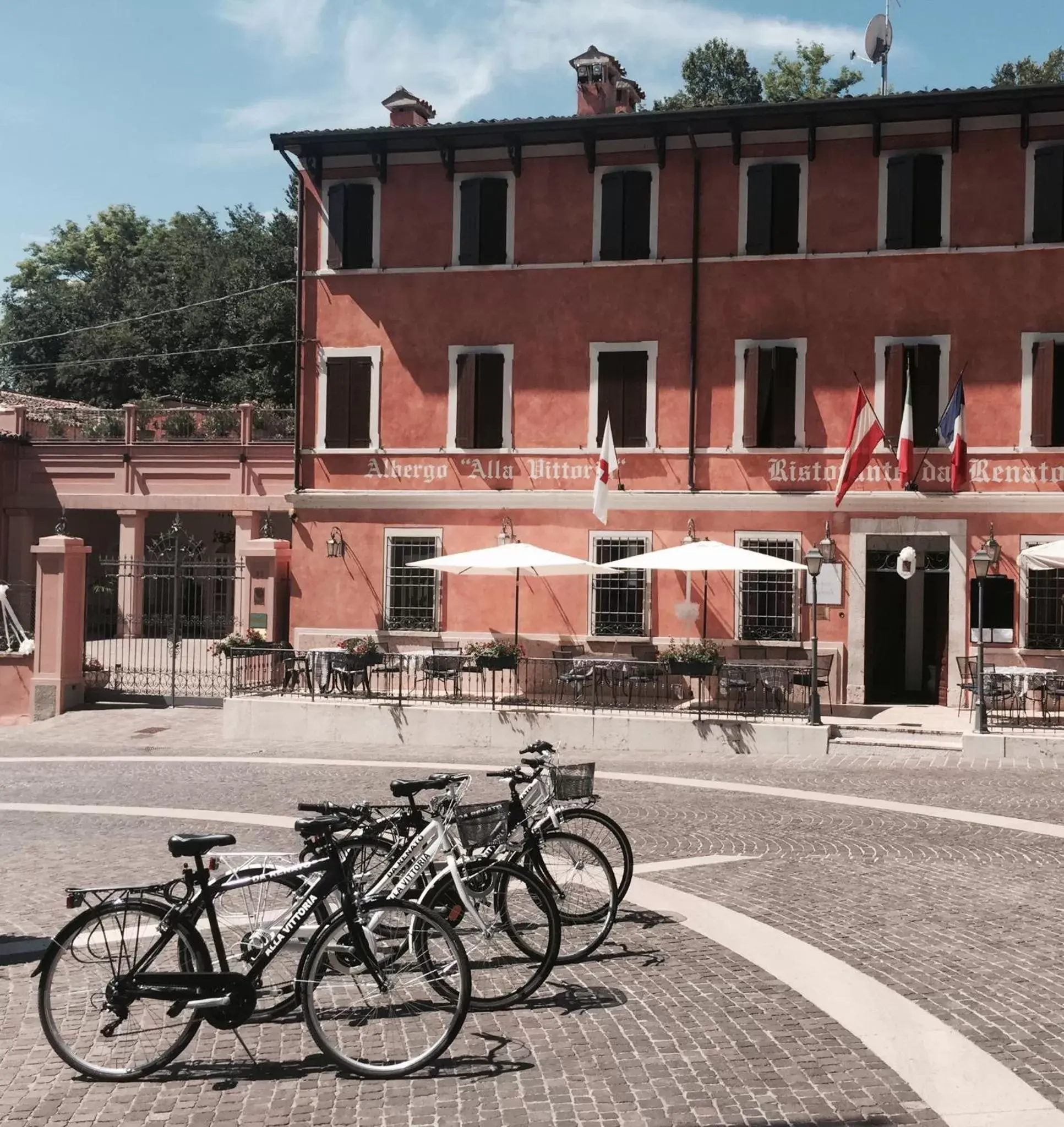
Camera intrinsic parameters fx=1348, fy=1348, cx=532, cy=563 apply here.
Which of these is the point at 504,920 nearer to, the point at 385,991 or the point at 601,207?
the point at 385,991

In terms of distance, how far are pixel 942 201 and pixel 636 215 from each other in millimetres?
5002

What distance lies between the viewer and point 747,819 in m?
12.7

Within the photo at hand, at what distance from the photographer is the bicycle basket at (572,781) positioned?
7977 mm

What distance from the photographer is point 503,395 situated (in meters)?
23.5

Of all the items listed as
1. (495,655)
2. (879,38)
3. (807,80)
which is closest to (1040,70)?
(807,80)

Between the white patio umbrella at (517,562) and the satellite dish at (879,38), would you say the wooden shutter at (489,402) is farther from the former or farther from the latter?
the satellite dish at (879,38)

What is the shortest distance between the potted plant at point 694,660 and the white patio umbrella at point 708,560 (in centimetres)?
132

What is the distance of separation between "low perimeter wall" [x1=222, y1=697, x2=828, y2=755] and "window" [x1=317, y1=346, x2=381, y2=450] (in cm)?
608

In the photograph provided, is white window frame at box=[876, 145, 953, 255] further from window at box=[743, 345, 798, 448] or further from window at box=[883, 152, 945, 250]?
window at box=[743, 345, 798, 448]

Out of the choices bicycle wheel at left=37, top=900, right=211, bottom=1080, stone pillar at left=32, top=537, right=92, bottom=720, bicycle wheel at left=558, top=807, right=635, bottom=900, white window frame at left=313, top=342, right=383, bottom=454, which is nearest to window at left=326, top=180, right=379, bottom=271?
white window frame at left=313, top=342, right=383, bottom=454

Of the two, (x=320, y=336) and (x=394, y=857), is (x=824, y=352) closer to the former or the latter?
(x=320, y=336)

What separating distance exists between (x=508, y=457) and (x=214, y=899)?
1788 centimetres

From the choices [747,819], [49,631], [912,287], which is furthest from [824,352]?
[49,631]

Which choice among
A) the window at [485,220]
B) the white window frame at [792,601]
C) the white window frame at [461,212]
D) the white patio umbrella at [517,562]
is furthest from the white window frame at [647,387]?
the white patio umbrella at [517,562]
